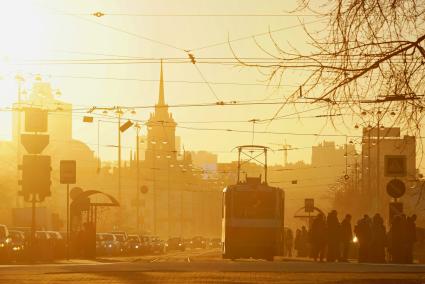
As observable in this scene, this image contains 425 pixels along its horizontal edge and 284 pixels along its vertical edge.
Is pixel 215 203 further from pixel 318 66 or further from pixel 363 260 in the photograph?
pixel 318 66

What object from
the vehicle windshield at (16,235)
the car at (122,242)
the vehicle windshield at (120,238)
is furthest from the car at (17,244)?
the vehicle windshield at (120,238)

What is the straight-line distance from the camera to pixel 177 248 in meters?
104

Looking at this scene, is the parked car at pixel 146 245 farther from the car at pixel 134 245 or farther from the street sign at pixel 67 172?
the street sign at pixel 67 172

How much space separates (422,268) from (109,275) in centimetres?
893

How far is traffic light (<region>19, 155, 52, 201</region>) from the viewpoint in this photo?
36750 mm

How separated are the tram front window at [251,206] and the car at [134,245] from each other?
2961cm

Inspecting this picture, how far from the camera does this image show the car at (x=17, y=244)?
51516 millimetres

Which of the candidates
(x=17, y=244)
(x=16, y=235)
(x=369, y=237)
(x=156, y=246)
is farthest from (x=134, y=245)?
(x=369, y=237)

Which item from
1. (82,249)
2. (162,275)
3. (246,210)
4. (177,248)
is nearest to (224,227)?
(246,210)

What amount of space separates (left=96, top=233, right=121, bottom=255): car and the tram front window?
2162cm

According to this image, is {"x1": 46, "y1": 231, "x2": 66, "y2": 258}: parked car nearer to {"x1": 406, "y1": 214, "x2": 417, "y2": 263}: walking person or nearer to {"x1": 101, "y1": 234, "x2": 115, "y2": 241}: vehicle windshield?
{"x1": 101, "y1": 234, "x2": 115, "y2": 241}: vehicle windshield

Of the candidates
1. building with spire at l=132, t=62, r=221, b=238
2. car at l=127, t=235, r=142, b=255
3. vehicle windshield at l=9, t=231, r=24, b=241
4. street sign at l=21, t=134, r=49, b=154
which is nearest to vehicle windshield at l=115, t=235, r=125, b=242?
car at l=127, t=235, r=142, b=255

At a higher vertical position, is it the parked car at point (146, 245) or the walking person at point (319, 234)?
the walking person at point (319, 234)

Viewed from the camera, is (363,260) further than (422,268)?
Yes
